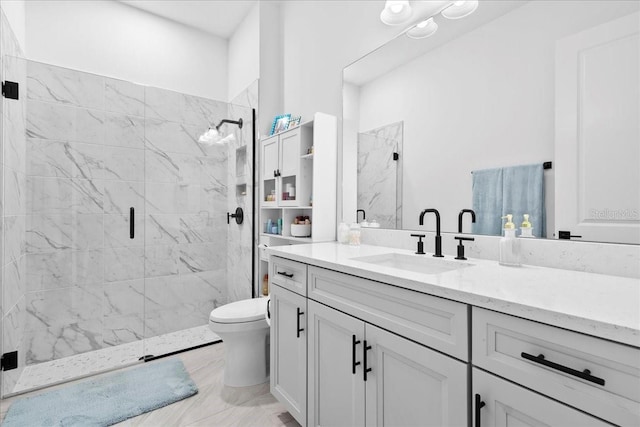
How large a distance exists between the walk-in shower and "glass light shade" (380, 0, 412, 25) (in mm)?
1500

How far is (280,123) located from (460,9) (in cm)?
148

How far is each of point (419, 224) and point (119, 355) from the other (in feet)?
7.55

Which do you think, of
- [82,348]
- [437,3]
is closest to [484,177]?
[437,3]

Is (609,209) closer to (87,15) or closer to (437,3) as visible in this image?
(437,3)

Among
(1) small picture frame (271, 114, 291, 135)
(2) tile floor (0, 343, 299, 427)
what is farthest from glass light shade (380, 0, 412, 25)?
(2) tile floor (0, 343, 299, 427)

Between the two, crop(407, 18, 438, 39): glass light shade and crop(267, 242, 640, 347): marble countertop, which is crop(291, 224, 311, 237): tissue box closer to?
crop(267, 242, 640, 347): marble countertop

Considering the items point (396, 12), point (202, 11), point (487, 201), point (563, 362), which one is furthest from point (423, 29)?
point (202, 11)

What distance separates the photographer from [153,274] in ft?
8.37

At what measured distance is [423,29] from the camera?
1575 millimetres

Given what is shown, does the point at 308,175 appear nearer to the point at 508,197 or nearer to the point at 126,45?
the point at 508,197

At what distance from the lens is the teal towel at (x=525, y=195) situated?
1176 mm

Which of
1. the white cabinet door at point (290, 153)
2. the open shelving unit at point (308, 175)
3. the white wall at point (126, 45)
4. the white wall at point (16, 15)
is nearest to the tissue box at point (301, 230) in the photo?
the open shelving unit at point (308, 175)

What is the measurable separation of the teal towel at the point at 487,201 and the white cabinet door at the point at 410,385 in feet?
2.19

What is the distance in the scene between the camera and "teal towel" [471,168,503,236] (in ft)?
4.28
